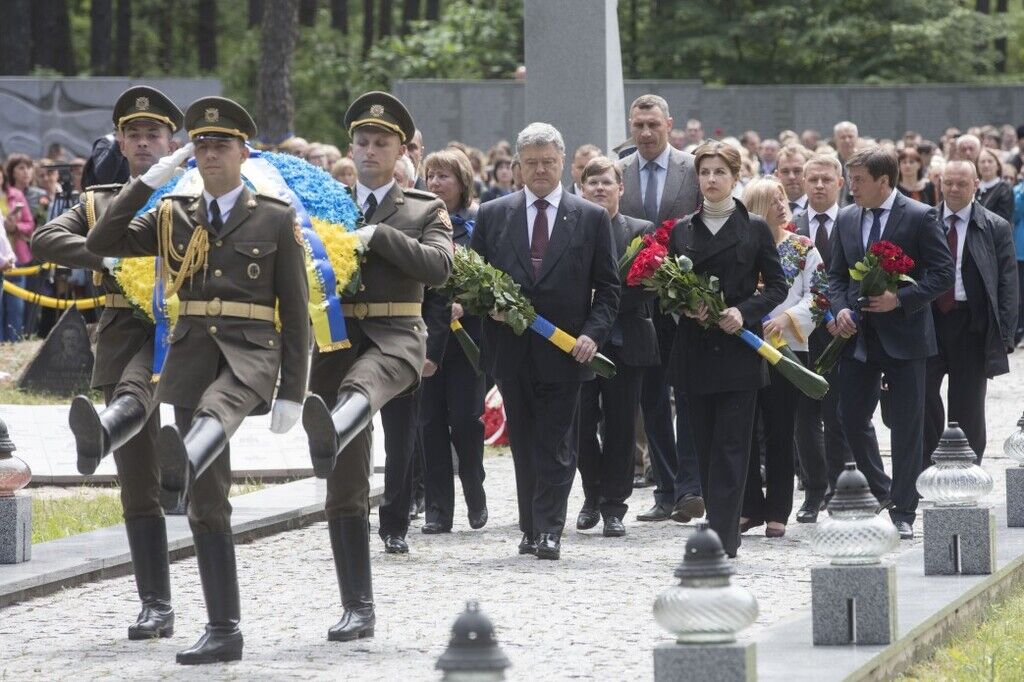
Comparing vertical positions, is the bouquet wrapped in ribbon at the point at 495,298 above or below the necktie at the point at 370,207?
below

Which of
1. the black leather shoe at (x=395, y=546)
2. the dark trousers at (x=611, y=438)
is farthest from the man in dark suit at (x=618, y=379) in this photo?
the black leather shoe at (x=395, y=546)

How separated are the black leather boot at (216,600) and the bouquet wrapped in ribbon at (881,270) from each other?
4479mm

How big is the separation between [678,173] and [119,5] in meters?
41.9

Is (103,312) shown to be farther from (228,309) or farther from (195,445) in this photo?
(195,445)

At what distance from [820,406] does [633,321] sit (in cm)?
132

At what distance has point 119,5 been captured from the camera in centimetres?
5162

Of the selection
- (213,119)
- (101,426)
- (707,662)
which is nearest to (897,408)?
(213,119)

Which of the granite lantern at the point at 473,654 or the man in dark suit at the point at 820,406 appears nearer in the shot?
the granite lantern at the point at 473,654

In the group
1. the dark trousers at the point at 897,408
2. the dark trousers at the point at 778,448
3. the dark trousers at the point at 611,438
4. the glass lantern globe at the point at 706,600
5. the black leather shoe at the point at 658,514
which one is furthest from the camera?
the black leather shoe at the point at 658,514

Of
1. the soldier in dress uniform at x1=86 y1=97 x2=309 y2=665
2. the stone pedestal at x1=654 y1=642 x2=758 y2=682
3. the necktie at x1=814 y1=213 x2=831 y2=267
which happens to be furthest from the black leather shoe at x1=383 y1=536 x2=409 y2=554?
the stone pedestal at x1=654 y1=642 x2=758 y2=682

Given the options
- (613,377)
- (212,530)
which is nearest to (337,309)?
(212,530)

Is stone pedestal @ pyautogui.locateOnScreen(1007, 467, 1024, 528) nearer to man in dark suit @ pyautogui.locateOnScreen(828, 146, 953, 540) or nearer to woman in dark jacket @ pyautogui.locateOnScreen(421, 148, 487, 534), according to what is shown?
man in dark suit @ pyautogui.locateOnScreen(828, 146, 953, 540)

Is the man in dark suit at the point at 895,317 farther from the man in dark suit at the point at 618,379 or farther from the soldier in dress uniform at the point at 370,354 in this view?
the soldier in dress uniform at the point at 370,354

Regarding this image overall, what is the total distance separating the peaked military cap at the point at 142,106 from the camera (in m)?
8.34
